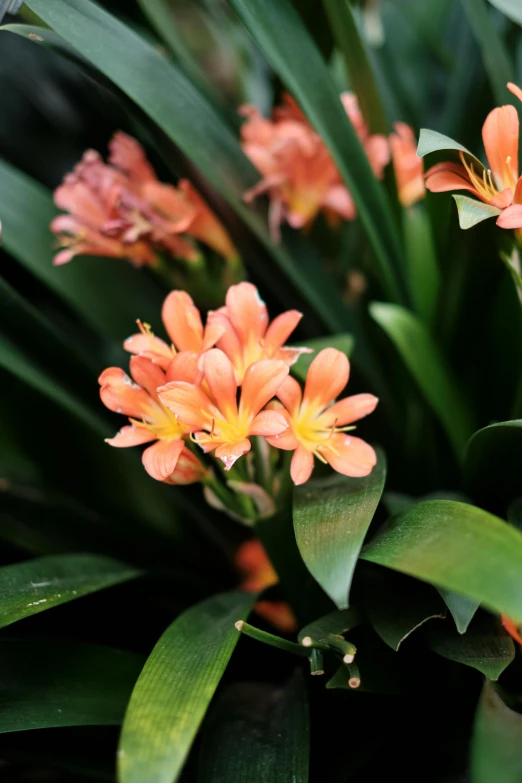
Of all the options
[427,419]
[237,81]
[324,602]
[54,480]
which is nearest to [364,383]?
[427,419]

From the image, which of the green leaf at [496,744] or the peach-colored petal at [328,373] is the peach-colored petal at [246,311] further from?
the green leaf at [496,744]

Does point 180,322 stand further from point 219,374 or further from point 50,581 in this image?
point 50,581

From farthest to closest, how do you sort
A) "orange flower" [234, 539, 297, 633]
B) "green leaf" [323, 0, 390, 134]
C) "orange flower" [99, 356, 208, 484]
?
1. "orange flower" [234, 539, 297, 633]
2. "green leaf" [323, 0, 390, 134]
3. "orange flower" [99, 356, 208, 484]

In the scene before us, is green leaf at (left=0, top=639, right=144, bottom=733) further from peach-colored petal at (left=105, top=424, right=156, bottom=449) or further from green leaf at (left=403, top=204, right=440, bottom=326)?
green leaf at (left=403, top=204, right=440, bottom=326)

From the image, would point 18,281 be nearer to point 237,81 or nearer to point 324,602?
point 237,81

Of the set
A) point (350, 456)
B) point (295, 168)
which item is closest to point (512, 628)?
point (350, 456)

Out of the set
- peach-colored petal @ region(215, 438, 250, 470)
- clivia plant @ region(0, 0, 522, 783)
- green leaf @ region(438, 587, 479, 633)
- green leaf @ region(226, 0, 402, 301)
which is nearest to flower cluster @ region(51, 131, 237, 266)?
clivia plant @ region(0, 0, 522, 783)
